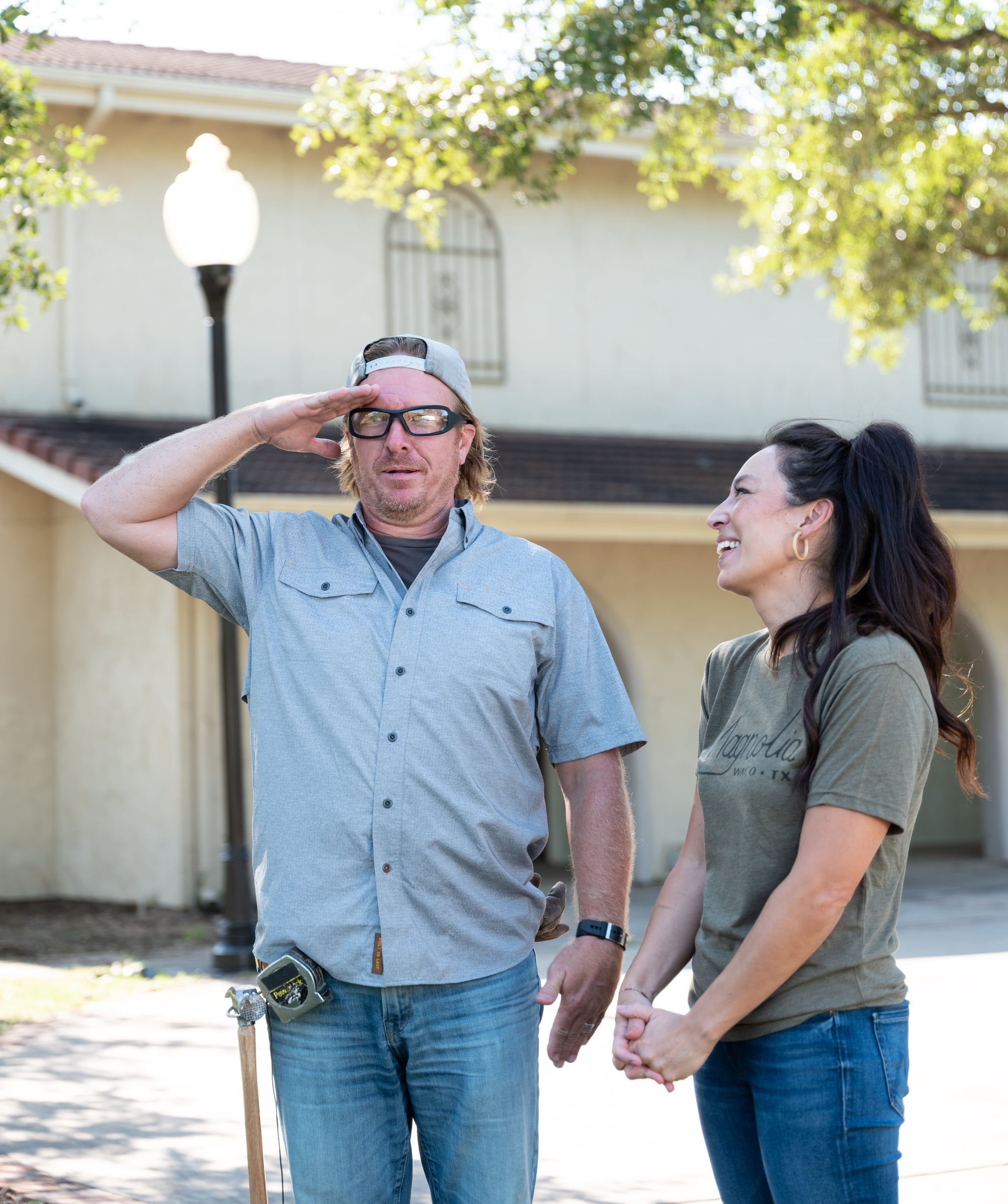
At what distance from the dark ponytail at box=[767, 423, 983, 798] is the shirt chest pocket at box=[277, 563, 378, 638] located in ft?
2.67

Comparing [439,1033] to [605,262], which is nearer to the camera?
[439,1033]

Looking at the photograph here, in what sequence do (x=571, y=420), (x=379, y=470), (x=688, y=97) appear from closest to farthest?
(x=379, y=470), (x=688, y=97), (x=571, y=420)

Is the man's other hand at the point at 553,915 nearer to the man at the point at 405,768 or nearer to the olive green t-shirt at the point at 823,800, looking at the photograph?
the man at the point at 405,768

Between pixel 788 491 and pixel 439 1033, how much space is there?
3.84 feet

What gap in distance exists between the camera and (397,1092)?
280 cm

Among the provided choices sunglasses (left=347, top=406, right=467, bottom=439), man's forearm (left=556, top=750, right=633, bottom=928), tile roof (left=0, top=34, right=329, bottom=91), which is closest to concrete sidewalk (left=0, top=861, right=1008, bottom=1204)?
man's forearm (left=556, top=750, right=633, bottom=928)

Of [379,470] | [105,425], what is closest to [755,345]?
[105,425]

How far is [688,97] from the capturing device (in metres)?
10.9

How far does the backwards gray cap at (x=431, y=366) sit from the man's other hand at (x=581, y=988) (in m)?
1.12

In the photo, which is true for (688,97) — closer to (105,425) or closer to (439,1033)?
(105,425)

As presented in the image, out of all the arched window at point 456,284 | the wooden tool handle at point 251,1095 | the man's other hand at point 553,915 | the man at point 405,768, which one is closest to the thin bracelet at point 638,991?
the man at point 405,768

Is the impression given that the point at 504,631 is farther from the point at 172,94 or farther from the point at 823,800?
the point at 172,94

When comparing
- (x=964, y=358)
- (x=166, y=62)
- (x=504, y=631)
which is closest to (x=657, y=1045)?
(x=504, y=631)

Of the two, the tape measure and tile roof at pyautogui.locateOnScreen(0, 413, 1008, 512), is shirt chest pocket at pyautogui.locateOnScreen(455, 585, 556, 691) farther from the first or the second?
tile roof at pyautogui.locateOnScreen(0, 413, 1008, 512)
